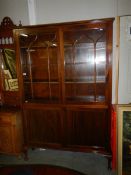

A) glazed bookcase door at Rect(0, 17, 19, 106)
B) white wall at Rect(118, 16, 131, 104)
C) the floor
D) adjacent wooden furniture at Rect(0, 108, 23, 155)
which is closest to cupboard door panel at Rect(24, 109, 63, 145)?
adjacent wooden furniture at Rect(0, 108, 23, 155)

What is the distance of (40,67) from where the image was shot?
8.63 feet

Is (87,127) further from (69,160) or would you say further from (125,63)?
(125,63)

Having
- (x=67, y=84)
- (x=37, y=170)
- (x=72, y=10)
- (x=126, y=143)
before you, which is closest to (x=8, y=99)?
(x=67, y=84)

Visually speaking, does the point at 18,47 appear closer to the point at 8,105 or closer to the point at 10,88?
the point at 10,88

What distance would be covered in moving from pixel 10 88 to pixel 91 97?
4.30ft

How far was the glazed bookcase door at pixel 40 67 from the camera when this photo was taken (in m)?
2.36

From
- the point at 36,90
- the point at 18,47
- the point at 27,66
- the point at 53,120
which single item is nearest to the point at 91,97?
the point at 53,120

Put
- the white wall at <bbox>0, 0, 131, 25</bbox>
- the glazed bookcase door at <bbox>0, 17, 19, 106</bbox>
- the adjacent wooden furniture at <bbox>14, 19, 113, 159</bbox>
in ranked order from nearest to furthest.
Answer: the adjacent wooden furniture at <bbox>14, 19, 113, 159</bbox>
the white wall at <bbox>0, 0, 131, 25</bbox>
the glazed bookcase door at <bbox>0, 17, 19, 106</bbox>

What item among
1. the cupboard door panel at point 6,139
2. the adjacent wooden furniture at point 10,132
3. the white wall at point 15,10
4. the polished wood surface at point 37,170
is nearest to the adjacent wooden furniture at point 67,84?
the adjacent wooden furniture at point 10,132

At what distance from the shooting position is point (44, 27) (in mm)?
2145

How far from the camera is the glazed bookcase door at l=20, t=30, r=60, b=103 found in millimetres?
2361

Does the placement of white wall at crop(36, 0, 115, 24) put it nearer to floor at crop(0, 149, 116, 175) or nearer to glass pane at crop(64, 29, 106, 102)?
glass pane at crop(64, 29, 106, 102)

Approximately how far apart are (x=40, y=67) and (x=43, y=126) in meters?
0.93

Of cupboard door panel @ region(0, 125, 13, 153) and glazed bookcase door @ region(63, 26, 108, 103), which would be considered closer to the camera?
glazed bookcase door @ region(63, 26, 108, 103)
